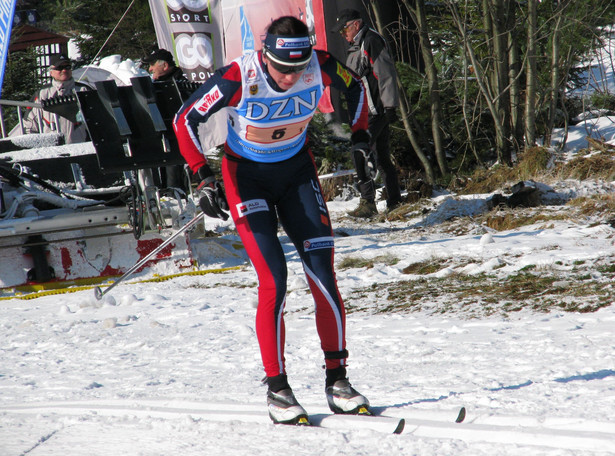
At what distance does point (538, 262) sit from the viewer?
5.69 meters

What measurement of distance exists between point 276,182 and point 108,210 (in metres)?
4.77

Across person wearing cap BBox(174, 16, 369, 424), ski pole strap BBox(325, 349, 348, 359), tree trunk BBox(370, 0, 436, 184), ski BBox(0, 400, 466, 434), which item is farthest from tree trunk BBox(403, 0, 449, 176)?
ski BBox(0, 400, 466, 434)

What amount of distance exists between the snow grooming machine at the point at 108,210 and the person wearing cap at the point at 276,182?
420cm

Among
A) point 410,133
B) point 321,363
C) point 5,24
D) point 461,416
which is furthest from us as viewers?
point 410,133

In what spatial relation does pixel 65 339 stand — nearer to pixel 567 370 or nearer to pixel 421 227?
pixel 567 370

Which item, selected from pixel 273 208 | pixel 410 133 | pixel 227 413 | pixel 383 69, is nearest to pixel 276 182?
Answer: pixel 273 208

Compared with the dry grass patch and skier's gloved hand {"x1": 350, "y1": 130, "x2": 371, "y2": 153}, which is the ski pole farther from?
the dry grass patch

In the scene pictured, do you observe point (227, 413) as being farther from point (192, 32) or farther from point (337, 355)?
point (192, 32)

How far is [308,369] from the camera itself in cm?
407

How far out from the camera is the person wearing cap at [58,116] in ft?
28.3

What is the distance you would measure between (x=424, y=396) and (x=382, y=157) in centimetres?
544

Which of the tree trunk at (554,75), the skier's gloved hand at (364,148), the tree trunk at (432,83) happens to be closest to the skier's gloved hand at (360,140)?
the skier's gloved hand at (364,148)

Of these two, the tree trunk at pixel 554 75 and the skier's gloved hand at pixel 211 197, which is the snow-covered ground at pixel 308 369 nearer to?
the skier's gloved hand at pixel 211 197

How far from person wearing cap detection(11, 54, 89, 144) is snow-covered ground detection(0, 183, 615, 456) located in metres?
2.93
